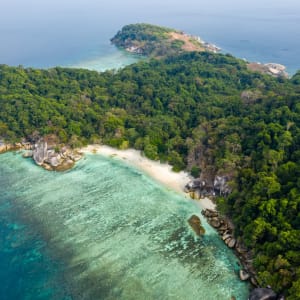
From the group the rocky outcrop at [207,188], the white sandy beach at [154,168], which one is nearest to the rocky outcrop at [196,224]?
the white sandy beach at [154,168]

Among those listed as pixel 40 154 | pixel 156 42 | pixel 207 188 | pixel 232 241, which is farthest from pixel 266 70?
pixel 40 154

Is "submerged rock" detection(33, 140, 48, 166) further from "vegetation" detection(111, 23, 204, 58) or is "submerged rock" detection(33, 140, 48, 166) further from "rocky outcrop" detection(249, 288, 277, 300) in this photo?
"vegetation" detection(111, 23, 204, 58)

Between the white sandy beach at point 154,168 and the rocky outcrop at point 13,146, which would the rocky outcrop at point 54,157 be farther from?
the rocky outcrop at point 13,146

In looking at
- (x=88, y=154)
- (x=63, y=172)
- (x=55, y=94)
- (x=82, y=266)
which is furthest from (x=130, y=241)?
(x=55, y=94)

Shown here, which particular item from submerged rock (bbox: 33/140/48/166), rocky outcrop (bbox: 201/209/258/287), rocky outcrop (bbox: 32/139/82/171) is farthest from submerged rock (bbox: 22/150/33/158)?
rocky outcrop (bbox: 201/209/258/287)

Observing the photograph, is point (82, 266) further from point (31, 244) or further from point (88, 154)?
point (88, 154)
